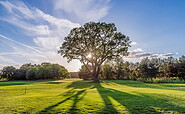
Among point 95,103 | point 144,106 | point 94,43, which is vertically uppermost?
point 94,43

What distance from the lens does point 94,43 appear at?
33.0m

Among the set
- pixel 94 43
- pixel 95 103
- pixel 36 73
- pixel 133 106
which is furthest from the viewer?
pixel 36 73

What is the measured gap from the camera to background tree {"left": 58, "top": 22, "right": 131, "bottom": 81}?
3206 cm

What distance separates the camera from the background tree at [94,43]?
3206 cm

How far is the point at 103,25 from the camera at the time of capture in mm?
31625

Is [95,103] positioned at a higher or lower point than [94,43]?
lower

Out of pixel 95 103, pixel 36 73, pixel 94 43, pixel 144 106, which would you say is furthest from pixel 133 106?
pixel 36 73

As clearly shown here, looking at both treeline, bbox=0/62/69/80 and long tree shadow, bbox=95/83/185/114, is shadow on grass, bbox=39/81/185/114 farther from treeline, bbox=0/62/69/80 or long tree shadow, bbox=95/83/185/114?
treeline, bbox=0/62/69/80

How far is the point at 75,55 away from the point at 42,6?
60.7 feet

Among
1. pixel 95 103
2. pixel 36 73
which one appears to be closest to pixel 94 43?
pixel 95 103

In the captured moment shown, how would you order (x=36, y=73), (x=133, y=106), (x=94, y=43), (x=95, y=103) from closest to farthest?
(x=133, y=106) → (x=95, y=103) → (x=94, y=43) → (x=36, y=73)

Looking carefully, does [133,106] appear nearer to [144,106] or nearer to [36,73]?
[144,106]

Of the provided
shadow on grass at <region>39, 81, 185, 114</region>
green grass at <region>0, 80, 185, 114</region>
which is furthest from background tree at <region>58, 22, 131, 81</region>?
shadow on grass at <region>39, 81, 185, 114</region>

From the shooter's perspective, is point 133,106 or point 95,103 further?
point 95,103
